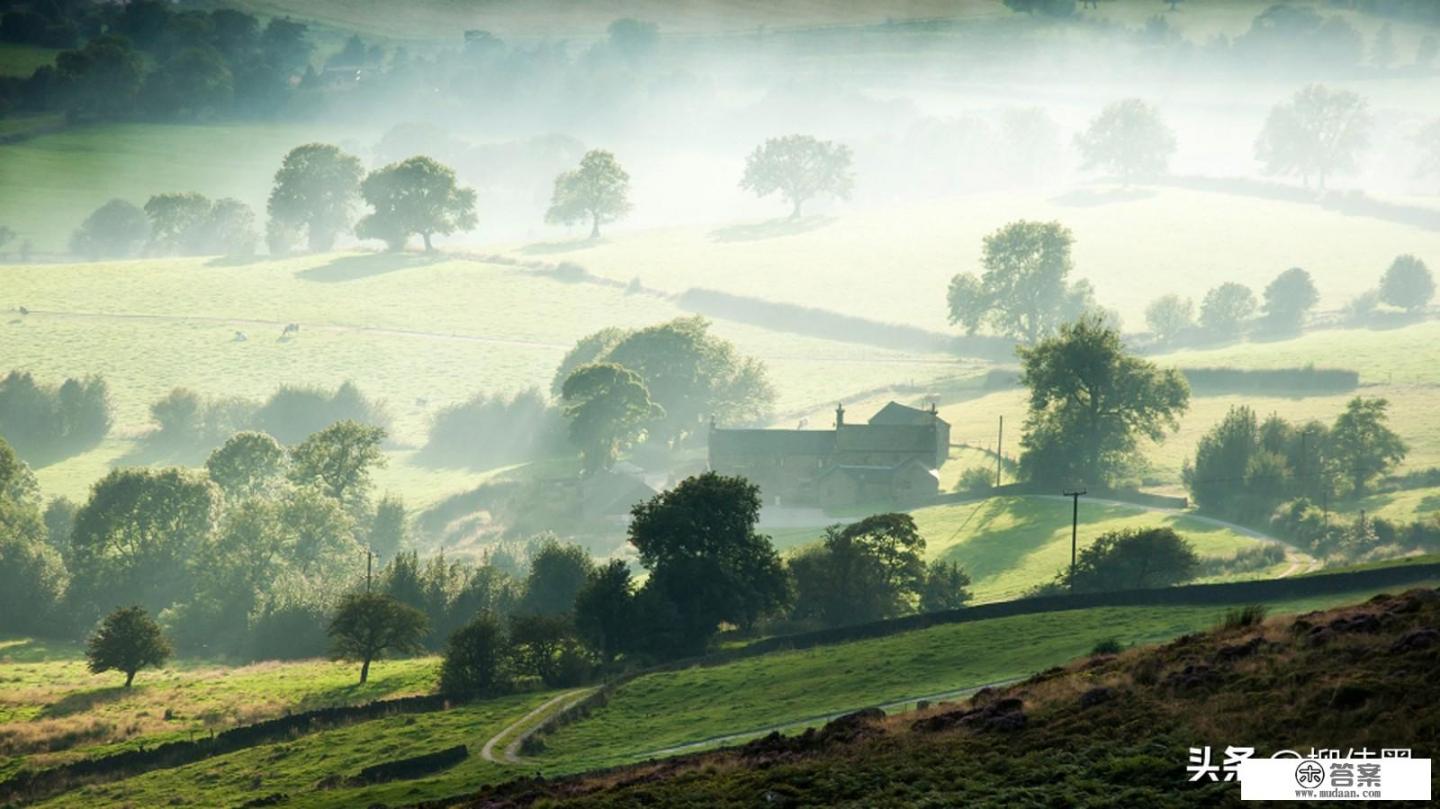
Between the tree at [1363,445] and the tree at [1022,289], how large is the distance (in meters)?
55.0

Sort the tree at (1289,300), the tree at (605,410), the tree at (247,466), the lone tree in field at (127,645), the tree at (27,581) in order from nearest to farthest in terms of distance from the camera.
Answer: the lone tree in field at (127,645), the tree at (27,581), the tree at (247,466), the tree at (605,410), the tree at (1289,300)

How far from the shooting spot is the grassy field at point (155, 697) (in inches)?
3007

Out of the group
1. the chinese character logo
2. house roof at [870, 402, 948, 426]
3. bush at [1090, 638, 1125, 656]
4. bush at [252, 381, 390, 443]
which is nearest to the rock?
the chinese character logo

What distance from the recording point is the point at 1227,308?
173 metres

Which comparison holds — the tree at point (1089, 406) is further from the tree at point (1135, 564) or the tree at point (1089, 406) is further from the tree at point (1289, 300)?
the tree at point (1289, 300)

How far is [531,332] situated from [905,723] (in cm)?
12813

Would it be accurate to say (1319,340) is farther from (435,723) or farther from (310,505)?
(435,723)

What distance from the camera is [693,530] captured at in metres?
89.8

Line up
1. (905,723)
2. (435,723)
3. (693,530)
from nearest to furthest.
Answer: (905,723) < (435,723) < (693,530)

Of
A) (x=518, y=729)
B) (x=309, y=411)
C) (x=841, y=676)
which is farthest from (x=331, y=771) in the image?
(x=309, y=411)

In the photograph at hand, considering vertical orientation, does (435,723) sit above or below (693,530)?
below

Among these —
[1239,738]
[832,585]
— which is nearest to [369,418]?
[832,585]

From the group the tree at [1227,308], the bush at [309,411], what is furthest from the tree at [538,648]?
the tree at [1227,308]

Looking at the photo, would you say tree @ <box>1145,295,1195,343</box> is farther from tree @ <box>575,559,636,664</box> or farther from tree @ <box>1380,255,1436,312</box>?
tree @ <box>575,559,636,664</box>
